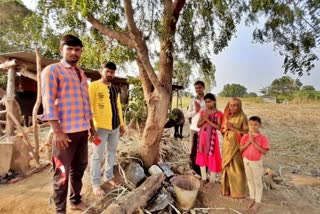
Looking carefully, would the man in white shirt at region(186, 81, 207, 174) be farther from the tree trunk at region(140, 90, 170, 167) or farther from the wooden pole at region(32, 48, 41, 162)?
the wooden pole at region(32, 48, 41, 162)

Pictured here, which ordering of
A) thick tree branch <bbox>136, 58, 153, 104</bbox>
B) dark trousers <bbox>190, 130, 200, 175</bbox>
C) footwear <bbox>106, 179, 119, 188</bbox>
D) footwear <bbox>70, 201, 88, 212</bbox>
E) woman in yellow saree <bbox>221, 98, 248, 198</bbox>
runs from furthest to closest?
dark trousers <bbox>190, 130, 200, 175</bbox> < thick tree branch <bbox>136, 58, 153, 104</bbox> < woman in yellow saree <bbox>221, 98, 248, 198</bbox> < footwear <bbox>106, 179, 119, 188</bbox> < footwear <bbox>70, 201, 88, 212</bbox>

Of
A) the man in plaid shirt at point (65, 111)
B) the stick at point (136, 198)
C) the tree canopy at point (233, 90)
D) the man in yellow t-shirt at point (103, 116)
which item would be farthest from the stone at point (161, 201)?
the tree canopy at point (233, 90)

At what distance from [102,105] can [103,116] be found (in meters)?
0.15

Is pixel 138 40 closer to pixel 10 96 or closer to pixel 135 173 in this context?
pixel 135 173

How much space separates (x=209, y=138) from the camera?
4668 millimetres

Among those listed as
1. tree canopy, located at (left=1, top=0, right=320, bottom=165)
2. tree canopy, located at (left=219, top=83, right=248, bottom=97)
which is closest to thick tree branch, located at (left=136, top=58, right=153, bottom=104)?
tree canopy, located at (left=1, top=0, right=320, bottom=165)

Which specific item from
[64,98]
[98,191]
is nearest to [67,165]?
[64,98]

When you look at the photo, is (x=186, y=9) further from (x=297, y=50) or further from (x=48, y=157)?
(x=48, y=157)

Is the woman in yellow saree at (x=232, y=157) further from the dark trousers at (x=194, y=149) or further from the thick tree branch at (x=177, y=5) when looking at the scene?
the thick tree branch at (x=177, y=5)

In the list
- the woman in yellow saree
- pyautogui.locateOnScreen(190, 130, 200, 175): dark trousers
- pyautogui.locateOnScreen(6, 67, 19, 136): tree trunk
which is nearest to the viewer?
the woman in yellow saree

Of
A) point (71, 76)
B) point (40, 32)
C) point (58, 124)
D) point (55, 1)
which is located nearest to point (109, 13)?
point (55, 1)

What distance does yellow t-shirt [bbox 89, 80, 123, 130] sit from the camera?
3.72m

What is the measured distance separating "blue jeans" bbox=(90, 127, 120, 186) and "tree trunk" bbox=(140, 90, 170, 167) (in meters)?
0.85

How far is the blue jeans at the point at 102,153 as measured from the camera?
12.2ft
